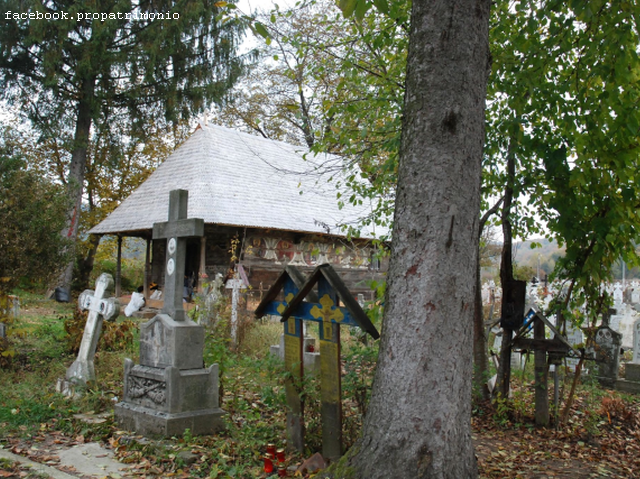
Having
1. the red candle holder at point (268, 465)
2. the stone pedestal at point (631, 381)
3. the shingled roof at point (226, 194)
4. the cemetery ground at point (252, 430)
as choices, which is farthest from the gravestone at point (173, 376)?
the shingled roof at point (226, 194)

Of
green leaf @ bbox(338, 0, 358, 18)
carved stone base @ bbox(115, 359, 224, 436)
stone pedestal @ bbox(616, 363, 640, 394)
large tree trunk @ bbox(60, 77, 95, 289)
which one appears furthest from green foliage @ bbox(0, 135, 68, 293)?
large tree trunk @ bbox(60, 77, 95, 289)

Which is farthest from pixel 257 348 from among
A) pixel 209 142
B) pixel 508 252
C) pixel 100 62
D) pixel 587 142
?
pixel 100 62

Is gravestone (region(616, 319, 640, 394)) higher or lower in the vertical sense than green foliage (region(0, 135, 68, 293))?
lower

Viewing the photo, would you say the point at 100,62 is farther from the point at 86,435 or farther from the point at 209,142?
the point at 86,435

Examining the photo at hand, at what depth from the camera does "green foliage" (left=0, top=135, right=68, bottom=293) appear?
7566 mm

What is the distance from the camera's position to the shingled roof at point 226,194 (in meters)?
15.0

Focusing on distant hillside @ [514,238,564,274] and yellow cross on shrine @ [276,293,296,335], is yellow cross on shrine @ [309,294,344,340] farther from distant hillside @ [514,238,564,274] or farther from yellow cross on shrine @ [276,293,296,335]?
distant hillside @ [514,238,564,274]

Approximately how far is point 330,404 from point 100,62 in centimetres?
1674

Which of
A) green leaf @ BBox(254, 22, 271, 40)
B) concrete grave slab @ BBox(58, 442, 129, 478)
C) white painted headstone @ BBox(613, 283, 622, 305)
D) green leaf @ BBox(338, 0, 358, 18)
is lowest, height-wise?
concrete grave slab @ BBox(58, 442, 129, 478)

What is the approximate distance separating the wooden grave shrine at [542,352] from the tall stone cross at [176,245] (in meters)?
3.65

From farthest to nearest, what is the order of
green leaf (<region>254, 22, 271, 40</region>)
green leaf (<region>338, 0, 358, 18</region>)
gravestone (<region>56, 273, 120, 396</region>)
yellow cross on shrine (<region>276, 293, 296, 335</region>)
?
gravestone (<region>56, 273, 120, 396</region>) < yellow cross on shrine (<region>276, 293, 296, 335</region>) < green leaf (<region>254, 22, 271, 40</region>) < green leaf (<region>338, 0, 358, 18</region>)

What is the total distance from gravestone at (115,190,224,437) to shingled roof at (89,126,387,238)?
26.7 feet

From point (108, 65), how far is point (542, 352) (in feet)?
54.3

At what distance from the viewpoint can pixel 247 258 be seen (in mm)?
16172
